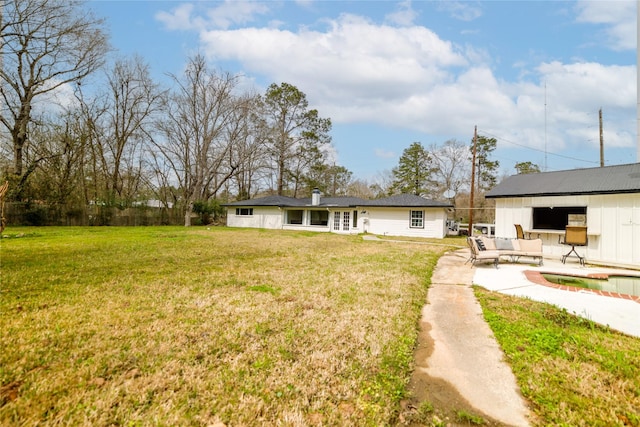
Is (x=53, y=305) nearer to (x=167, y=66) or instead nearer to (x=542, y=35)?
(x=542, y=35)

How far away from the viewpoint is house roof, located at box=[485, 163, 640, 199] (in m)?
8.95

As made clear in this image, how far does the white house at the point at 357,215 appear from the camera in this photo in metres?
18.9

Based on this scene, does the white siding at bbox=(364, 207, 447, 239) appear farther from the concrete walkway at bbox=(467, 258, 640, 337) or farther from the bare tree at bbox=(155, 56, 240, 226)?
the bare tree at bbox=(155, 56, 240, 226)

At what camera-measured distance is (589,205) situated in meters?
9.33

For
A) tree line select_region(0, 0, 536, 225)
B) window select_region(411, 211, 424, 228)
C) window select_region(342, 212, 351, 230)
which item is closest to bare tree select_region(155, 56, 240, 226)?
tree line select_region(0, 0, 536, 225)

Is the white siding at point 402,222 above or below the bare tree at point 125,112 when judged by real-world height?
below

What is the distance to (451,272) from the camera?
6984 millimetres

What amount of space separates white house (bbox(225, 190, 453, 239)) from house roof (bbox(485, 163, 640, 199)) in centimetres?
647

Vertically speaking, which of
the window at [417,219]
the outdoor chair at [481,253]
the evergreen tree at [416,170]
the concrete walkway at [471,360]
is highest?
the evergreen tree at [416,170]

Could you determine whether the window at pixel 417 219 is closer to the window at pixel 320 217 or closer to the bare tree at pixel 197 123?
the window at pixel 320 217

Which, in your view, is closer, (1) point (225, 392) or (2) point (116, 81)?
(1) point (225, 392)

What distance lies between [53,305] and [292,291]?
3291 mm

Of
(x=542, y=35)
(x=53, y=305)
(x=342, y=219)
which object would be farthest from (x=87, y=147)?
(x=542, y=35)

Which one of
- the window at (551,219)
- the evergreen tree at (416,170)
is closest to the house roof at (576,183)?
the window at (551,219)
